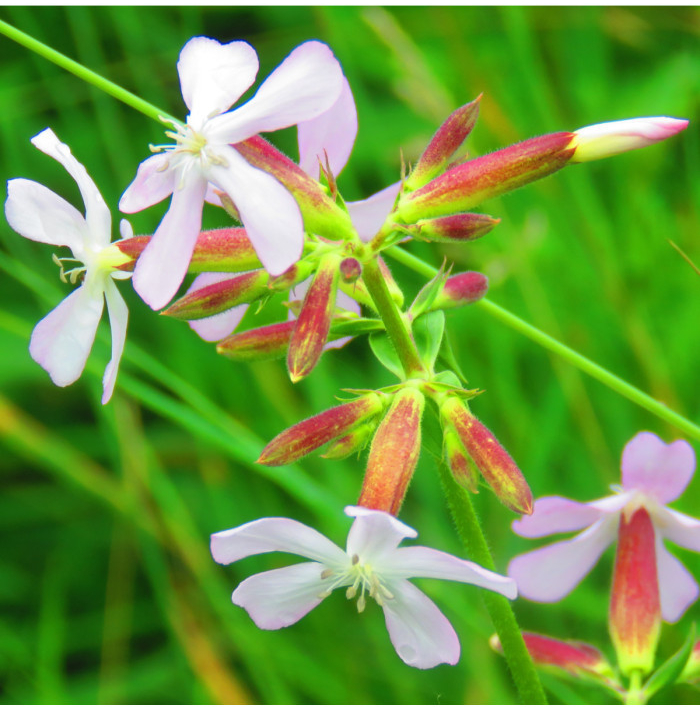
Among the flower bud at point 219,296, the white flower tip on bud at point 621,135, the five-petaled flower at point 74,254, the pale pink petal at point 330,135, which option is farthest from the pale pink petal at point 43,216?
the white flower tip on bud at point 621,135

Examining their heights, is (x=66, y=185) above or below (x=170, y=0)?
below

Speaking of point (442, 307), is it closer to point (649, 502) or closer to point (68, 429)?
point (649, 502)

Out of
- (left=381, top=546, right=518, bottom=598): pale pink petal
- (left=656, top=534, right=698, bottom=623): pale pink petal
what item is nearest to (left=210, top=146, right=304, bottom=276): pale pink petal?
(left=381, top=546, right=518, bottom=598): pale pink petal

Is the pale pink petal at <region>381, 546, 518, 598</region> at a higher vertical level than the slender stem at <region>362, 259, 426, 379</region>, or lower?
lower

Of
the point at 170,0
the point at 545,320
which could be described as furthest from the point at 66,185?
the point at 545,320

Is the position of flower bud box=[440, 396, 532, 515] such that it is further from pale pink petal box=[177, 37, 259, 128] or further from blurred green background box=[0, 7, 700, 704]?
blurred green background box=[0, 7, 700, 704]

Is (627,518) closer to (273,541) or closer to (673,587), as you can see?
(673,587)
